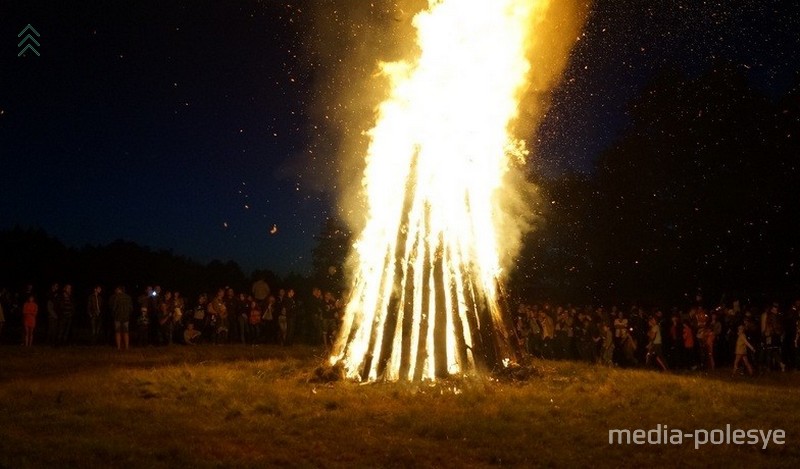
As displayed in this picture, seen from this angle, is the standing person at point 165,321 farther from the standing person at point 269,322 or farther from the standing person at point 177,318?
the standing person at point 269,322

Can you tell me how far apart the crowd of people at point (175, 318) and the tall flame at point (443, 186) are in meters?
4.24

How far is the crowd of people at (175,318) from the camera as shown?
16.6 meters

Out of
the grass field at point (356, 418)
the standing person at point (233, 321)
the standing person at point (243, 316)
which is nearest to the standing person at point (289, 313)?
the standing person at point (243, 316)

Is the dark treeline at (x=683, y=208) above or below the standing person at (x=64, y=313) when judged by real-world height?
above

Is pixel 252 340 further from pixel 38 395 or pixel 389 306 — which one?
pixel 38 395

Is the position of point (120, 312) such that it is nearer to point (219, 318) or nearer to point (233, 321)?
point (219, 318)

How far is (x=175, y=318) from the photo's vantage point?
18234 mm

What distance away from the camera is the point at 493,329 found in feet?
40.2

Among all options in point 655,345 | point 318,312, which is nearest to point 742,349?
point 655,345

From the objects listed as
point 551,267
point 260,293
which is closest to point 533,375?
point 260,293

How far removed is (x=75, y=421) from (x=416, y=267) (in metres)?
6.27

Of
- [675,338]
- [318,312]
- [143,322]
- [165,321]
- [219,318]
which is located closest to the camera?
[675,338]

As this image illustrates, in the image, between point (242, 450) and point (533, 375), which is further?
point (533, 375)

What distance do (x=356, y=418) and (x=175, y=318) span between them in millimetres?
11192
